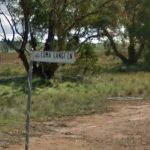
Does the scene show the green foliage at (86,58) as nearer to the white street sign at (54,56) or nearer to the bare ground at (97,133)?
the bare ground at (97,133)

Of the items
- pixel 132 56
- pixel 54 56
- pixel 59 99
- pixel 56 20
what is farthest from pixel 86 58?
pixel 54 56

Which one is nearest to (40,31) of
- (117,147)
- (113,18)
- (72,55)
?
(113,18)

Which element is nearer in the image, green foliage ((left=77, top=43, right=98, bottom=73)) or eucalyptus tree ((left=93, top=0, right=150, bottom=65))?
green foliage ((left=77, top=43, right=98, bottom=73))

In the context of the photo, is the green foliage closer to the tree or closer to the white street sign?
the tree

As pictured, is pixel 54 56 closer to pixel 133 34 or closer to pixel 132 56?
pixel 133 34

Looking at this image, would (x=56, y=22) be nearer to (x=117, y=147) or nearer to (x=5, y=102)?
(x=5, y=102)

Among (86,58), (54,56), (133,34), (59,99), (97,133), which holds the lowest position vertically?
(97,133)

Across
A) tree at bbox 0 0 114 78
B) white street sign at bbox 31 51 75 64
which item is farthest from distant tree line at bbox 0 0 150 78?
white street sign at bbox 31 51 75 64

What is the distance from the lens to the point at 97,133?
11.5 meters

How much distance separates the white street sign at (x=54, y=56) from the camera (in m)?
7.84

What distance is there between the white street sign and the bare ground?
2240 millimetres

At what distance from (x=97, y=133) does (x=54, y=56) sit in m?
3.98

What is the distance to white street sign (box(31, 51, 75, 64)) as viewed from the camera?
784 centimetres

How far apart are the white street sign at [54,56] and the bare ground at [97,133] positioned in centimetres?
224
